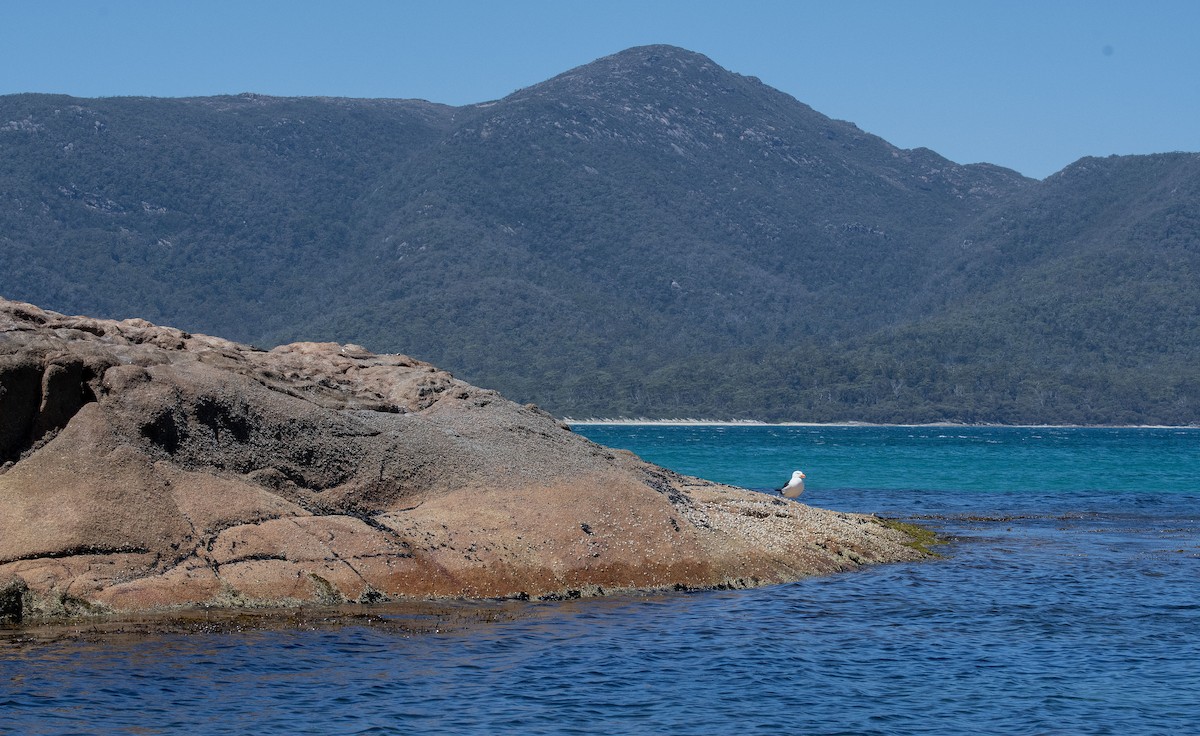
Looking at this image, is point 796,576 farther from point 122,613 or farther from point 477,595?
point 122,613

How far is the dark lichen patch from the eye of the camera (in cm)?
2762

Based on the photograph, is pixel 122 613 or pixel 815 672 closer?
pixel 815 672

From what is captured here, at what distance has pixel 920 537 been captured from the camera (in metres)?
30.2

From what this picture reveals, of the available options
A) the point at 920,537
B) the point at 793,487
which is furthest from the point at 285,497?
the point at 793,487

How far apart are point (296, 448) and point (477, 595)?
376 centimetres

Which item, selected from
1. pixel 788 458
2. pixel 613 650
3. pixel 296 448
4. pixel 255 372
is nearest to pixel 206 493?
pixel 296 448

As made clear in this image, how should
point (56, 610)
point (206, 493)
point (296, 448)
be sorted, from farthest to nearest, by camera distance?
point (296, 448)
point (206, 493)
point (56, 610)

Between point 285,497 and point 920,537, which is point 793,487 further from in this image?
point 285,497

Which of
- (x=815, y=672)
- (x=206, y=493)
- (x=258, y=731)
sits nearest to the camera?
(x=258, y=731)

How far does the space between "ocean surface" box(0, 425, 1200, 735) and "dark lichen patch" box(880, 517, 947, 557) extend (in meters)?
2.94

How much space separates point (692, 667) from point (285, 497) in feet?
23.8

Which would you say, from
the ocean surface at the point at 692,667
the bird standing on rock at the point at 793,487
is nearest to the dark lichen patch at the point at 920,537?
the ocean surface at the point at 692,667

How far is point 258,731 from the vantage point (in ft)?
42.5

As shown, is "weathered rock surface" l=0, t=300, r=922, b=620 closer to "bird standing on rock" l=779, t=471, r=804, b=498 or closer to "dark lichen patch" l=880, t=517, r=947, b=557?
"dark lichen patch" l=880, t=517, r=947, b=557
